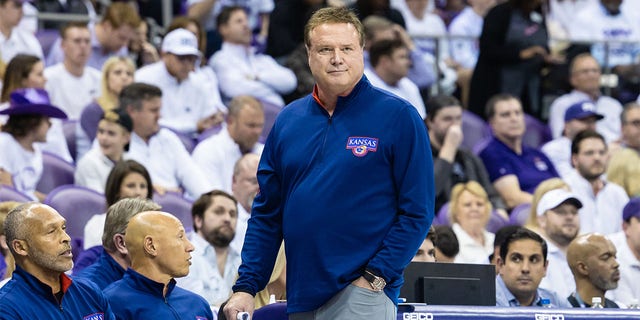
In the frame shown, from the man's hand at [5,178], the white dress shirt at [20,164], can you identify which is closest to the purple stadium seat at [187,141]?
the white dress shirt at [20,164]

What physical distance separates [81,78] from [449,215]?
10.6 ft

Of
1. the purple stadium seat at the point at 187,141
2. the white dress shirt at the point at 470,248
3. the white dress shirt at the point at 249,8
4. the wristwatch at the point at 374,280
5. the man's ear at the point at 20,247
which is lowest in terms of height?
the white dress shirt at the point at 470,248

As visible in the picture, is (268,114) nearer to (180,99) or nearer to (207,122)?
(207,122)

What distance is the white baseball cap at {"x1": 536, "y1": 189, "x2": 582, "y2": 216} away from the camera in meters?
8.52

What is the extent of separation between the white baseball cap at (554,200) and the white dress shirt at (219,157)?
2147 mm

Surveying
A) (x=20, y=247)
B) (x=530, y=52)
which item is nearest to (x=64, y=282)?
(x=20, y=247)

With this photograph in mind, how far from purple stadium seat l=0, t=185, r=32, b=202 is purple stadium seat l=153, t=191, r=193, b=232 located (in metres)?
0.93

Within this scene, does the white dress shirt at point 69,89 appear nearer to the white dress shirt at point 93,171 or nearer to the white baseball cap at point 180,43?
the white baseball cap at point 180,43

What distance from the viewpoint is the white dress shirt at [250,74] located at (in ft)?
35.7

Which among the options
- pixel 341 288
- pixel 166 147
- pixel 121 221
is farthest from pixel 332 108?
pixel 166 147

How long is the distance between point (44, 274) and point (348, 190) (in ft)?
4.44

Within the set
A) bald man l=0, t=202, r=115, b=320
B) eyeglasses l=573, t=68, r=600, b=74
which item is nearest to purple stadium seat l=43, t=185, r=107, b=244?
bald man l=0, t=202, r=115, b=320

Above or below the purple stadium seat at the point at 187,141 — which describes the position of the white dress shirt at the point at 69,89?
above

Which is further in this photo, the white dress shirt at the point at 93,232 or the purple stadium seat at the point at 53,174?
the purple stadium seat at the point at 53,174
